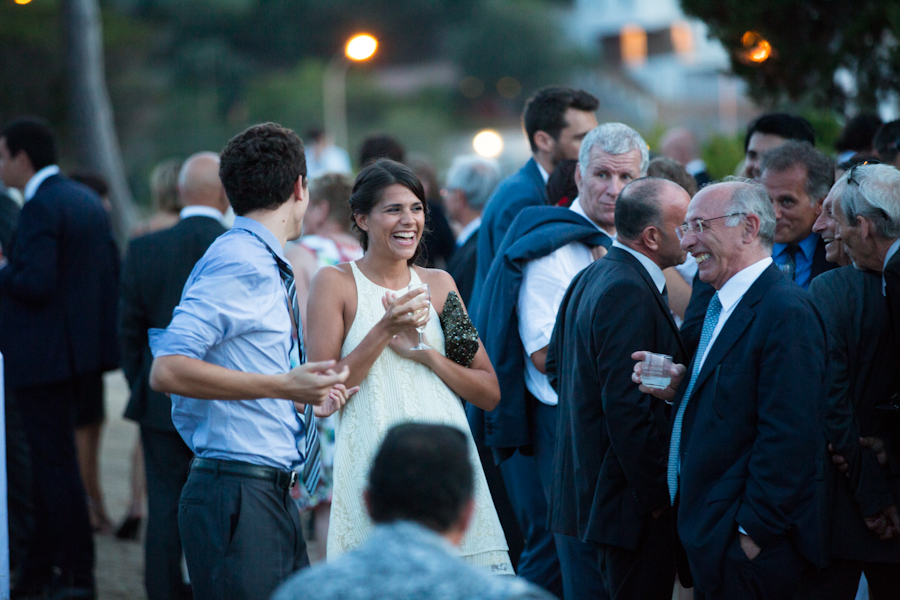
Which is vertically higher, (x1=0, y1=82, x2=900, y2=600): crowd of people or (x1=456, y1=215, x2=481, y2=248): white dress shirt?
(x1=456, y1=215, x2=481, y2=248): white dress shirt

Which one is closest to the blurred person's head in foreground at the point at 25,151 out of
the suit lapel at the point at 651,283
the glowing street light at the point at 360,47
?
the suit lapel at the point at 651,283

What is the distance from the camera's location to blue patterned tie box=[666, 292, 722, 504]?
10.6 ft

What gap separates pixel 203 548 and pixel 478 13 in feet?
193

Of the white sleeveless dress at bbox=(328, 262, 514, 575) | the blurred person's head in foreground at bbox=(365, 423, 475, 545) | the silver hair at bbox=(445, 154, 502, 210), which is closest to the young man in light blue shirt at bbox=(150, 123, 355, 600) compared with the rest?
the white sleeveless dress at bbox=(328, 262, 514, 575)

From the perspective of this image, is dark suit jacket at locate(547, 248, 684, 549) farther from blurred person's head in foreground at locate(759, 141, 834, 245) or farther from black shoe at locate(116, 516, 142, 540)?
black shoe at locate(116, 516, 142, 540)

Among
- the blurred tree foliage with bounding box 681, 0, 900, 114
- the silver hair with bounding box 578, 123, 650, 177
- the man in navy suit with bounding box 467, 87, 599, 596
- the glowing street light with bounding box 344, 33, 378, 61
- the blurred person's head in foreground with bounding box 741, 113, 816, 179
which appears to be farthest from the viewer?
the glowing street light with bounding box 344, 33, 378, 61

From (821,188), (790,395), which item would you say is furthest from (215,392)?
(821,188)

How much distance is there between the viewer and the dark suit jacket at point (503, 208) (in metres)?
4.86

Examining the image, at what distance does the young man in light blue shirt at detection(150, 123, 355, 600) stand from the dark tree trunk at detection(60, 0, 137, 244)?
40.9 ft

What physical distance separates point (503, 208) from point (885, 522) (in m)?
2.29

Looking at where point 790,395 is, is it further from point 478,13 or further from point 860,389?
point 478,13

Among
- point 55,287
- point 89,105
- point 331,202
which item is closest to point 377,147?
point 331,202

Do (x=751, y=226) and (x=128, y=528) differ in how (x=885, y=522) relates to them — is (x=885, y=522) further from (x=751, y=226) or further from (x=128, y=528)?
(x=128, y=528)

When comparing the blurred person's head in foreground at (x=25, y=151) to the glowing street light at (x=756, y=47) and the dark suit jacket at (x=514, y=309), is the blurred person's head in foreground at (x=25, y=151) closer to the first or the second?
the dark suit jacket at (x=514, y=309)
